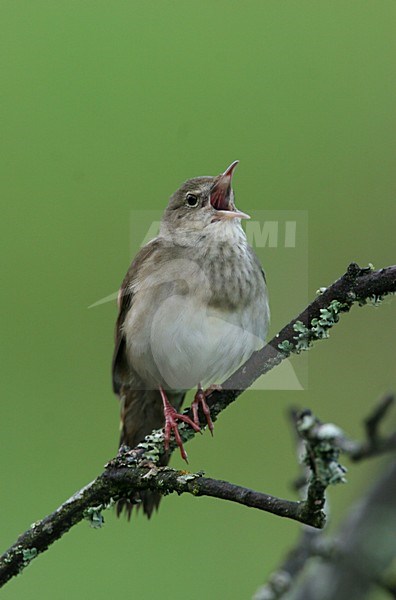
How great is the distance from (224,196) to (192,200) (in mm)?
156

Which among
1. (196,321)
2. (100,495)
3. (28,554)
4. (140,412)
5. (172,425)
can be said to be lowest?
(28,554)

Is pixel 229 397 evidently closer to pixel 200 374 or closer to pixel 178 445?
pixel 178 445

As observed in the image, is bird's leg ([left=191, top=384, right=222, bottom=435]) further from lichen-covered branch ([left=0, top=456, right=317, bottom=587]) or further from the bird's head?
the bird's head

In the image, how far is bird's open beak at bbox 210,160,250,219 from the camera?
318 cm

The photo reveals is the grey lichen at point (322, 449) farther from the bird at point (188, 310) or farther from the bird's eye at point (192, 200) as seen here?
the bird's eye at point (192, 200)

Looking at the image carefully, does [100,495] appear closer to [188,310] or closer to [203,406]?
[203,406]

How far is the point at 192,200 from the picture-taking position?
11.1ft

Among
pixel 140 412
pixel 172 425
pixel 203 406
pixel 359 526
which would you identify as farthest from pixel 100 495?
pixel 140 412

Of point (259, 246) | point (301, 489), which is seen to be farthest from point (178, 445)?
point (259, 246)

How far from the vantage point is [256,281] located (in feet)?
10.5

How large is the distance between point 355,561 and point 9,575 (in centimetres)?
117

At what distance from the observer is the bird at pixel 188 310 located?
122 inches

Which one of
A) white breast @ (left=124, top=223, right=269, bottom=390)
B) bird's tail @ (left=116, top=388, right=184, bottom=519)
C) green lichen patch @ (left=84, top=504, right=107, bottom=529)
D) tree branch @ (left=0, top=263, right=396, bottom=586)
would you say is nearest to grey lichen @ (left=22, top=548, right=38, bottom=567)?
tree branch @ (left=0, top=263, right=396, bottom=586)

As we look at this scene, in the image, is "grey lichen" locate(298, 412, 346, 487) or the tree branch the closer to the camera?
"grey lichen" locate(298, 412, 346, 487)
